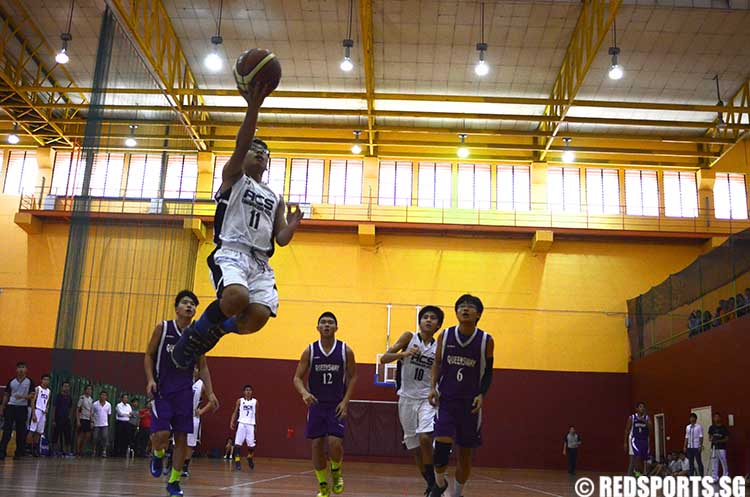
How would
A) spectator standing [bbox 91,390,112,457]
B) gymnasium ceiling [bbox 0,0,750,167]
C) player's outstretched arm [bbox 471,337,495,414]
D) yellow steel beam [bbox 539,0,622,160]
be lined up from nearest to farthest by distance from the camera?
player's outstretched arm [bbox 471,337,495,414] < spectator standing [bbox 91,390,112,457] < yellow steel beam [bbox 539,0,622,160] < gymnasium ceiling [bbox 0,0,750,167]

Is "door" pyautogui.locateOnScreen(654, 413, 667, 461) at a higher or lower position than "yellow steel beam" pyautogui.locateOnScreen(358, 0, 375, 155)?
lower

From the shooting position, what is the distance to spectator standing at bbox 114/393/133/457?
2222 centimetres

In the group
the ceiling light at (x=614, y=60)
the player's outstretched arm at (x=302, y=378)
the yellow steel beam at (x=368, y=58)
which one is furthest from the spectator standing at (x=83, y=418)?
the ceiling light at (x=614, y=60)

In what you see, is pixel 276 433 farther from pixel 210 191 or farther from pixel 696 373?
pixel 696 373

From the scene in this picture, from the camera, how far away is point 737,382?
19.9m

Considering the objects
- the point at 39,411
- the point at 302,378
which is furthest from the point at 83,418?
the point at 302,378

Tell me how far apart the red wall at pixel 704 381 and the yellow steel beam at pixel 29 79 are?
23.6 m

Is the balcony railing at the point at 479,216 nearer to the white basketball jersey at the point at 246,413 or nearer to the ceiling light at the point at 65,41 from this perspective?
the ceiling light at the point at 65,41

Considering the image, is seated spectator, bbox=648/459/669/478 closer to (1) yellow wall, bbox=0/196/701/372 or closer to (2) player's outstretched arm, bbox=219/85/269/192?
(1) yellow wall, bbox=0/196/701/372

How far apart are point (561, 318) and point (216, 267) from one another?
84.3 ft

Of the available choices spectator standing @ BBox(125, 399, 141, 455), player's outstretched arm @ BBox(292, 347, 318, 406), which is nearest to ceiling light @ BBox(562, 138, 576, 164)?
spectator standing @ BBox(125, 399, 141, 455)

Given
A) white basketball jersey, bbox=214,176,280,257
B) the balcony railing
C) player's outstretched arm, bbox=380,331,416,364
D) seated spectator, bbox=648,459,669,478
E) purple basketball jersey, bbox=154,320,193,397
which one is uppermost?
the balcony railing

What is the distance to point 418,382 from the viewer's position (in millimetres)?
10461

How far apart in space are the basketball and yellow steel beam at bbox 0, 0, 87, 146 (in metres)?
23.4
